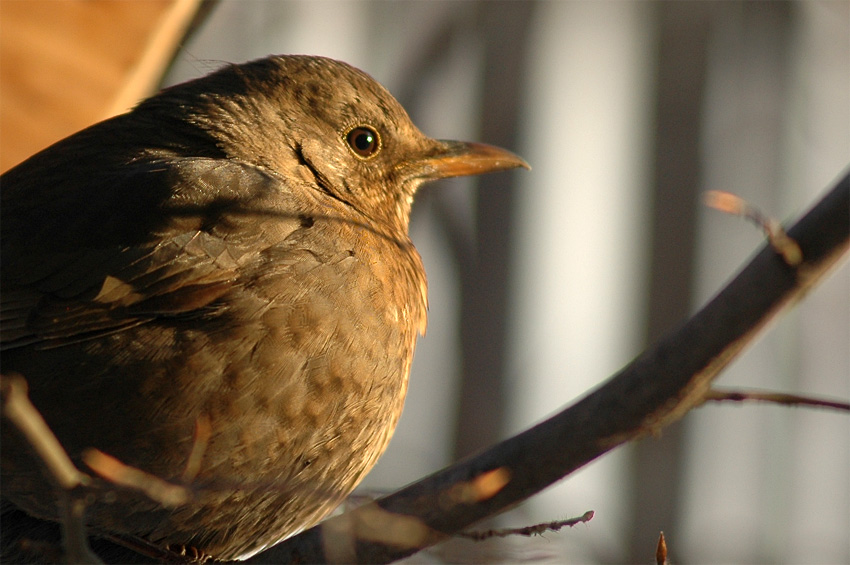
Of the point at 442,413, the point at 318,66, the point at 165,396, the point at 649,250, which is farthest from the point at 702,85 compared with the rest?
the point at 165,396

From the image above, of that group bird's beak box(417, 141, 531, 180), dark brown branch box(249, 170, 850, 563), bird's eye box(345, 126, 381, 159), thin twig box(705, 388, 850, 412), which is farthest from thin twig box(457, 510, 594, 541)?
bird's beak box(417, 141, 531, 180)

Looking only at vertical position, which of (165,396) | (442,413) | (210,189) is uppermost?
(442,413)

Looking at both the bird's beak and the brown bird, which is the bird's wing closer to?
the brown bird

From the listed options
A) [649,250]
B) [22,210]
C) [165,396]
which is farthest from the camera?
[649,250]

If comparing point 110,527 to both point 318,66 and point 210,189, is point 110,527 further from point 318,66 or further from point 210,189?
point 318,66

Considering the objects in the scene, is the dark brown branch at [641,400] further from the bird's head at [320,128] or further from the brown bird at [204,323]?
the bird's head at [320,128]

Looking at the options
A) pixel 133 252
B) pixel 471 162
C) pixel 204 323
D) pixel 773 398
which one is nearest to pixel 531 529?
pixel 773 398

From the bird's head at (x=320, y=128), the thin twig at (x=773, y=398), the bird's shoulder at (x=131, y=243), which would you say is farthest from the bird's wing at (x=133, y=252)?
the thin twig at (x=773, y=398)
